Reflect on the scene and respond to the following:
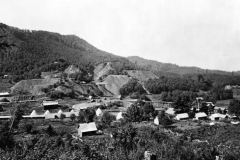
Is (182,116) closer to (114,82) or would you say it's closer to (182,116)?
(182,116)

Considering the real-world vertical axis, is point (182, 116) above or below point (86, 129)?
above

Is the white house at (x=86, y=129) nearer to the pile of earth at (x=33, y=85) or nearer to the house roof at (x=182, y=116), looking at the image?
the house roof at (x=182, y=116)

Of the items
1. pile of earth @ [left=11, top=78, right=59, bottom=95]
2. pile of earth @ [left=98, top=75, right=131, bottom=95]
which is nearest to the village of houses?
pile of earth @ [left=11, top=78, right=59, bottom=95]

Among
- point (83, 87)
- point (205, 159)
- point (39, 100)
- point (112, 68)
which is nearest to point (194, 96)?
point (83, 87)

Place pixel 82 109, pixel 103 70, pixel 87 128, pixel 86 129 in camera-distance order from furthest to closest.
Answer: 1. pixel 103 70
2. pixel 82 109
3. pixel 87 128
4. pixel 86 129

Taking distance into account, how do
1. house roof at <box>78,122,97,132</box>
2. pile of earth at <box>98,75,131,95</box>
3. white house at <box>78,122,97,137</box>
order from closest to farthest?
white house at <box>78,122,97,137</box>
house roof at <box>78,122,97,132</box>
pile of earth at <box>98,75,131,95</box>

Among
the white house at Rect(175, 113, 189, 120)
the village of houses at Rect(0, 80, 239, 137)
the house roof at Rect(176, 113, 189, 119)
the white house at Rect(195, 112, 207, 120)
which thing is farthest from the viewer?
the white house at Rect(195, 112, 207, 120)

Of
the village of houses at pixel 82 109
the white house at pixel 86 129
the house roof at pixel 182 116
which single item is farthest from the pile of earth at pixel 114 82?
the white house at pixel 86 129

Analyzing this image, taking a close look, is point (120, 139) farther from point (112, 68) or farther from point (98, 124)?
point (112, 68)

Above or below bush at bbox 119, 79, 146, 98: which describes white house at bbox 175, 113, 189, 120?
below

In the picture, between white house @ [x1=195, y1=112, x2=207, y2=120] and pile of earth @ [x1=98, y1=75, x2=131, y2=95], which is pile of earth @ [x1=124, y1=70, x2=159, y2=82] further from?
white house @ [x1=195, y1=112, x2=207, y2=120]

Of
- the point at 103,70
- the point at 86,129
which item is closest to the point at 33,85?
the point at 103,70

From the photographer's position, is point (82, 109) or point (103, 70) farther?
point (103, 70)
